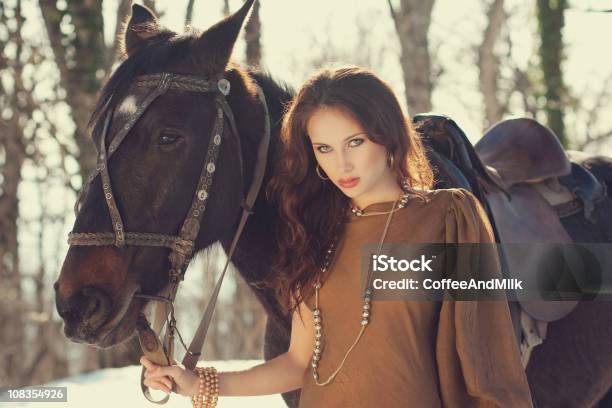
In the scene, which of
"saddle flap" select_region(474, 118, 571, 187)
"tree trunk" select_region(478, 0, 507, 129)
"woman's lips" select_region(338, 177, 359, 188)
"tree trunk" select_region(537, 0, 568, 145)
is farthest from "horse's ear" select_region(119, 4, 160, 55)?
"tree trunk" select_region(478, 0, 507, 129)

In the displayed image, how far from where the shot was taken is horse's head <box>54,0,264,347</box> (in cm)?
223

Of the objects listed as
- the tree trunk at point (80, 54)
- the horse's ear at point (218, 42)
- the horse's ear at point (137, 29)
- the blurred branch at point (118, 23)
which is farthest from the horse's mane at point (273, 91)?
the blurred branch at point (118, 23)

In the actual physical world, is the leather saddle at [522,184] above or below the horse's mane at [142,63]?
below

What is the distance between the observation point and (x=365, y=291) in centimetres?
202

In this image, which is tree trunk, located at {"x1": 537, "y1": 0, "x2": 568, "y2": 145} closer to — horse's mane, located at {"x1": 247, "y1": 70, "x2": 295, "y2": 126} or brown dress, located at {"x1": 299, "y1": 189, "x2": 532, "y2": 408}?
horse's mane, located at {"x1": 247, "y1": 70, "x2": 295, "y2": 126}

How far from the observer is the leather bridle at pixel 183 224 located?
2.24 m

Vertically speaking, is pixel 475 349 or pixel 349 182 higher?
pixel 349 182

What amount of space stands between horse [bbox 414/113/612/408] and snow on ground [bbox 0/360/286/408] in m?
2.00

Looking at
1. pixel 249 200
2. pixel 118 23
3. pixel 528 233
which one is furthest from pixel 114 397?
pixel 118 23

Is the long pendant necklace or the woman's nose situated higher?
the woman's nose

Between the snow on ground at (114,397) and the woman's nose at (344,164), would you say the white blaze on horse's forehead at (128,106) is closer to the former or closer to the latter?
the woman's nose at (344,164)

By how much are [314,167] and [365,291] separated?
408mm

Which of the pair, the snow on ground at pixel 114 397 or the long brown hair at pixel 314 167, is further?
the snow on ground at pixel 114 397

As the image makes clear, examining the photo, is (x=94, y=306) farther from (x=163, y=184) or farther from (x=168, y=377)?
(x=163, y=184)
